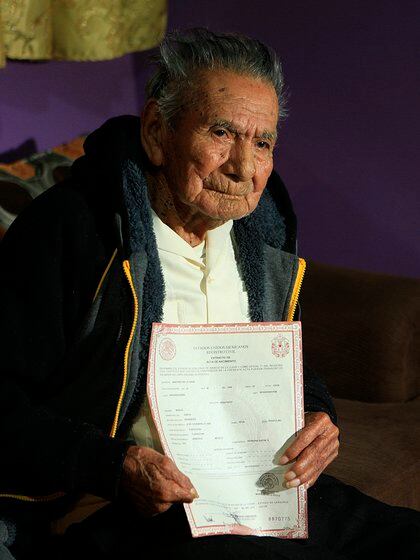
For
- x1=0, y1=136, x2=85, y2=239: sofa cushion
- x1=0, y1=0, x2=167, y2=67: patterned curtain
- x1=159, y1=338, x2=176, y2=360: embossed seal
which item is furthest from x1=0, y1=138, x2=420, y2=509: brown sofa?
x1=159, y1=338, x2=176, y2=360: embossed seal

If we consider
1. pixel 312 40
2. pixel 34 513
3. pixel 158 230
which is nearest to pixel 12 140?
pixel 312 40

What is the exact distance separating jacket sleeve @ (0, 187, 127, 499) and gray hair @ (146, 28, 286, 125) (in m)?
→ 0.22

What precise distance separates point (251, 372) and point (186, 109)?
410 mm

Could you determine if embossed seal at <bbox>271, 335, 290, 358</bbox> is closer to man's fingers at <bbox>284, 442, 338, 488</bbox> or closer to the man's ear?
man's fingers at <bbox>284, 442, 338, 488</bbox>

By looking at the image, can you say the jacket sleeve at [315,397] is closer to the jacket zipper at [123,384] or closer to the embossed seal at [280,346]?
the embossed seal at [280,346]

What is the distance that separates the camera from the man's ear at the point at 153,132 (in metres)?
1.68

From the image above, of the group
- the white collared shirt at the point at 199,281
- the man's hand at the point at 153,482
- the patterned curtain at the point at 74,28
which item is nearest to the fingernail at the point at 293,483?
the man's hand at the point at 153,482

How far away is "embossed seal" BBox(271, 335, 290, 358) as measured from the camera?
62.0 inches

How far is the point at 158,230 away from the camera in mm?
1682

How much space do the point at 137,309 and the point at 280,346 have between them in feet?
0.71

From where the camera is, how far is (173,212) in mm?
1700

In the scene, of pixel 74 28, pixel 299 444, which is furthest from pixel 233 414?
pixel 74 28

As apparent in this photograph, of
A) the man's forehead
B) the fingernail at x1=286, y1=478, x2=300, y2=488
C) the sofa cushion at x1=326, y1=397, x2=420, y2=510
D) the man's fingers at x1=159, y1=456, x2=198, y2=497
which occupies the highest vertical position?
the man's forehead

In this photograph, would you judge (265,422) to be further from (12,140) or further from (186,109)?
(12,140)
